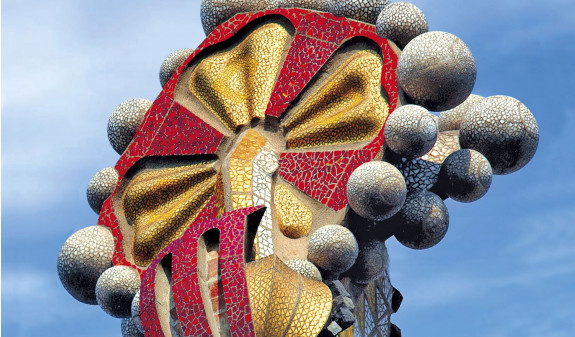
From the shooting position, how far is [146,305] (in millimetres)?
18359

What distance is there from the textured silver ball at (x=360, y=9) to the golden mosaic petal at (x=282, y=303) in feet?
13.0

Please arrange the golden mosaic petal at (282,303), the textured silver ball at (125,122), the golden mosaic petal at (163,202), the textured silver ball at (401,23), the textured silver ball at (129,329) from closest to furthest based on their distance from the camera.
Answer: the golden mosaic petal at (282,303) → the textured silver ball at (401,23) → the textured silver ball at (129,329) → the golden mosaic petal at (163,202) → the textured silver ball at (125,122)

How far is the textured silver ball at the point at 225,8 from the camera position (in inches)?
834

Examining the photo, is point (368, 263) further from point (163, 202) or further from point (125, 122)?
point (125, 122)

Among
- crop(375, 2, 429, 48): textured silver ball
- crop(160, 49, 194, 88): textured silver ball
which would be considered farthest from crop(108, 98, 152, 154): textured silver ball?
crop(375, 2, 429, 48): textured silver ball

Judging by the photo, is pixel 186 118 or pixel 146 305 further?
pixel 186 118

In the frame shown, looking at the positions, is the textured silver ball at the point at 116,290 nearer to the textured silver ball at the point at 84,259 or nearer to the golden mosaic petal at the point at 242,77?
the textured silver ball at the point at 84,259

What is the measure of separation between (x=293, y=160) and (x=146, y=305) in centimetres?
289

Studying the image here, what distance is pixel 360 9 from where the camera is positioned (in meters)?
20.3

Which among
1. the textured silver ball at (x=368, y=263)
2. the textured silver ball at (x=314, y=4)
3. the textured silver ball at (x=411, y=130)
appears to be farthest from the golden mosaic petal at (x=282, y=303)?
the textured silver ball at (x=314, y=4)

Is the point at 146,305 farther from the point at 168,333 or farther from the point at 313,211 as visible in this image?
the point at 313,211

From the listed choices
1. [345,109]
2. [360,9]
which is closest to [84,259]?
[345,109]

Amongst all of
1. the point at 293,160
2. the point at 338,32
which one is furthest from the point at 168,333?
the point at 338,32

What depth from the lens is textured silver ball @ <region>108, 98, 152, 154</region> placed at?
69.3 ft
